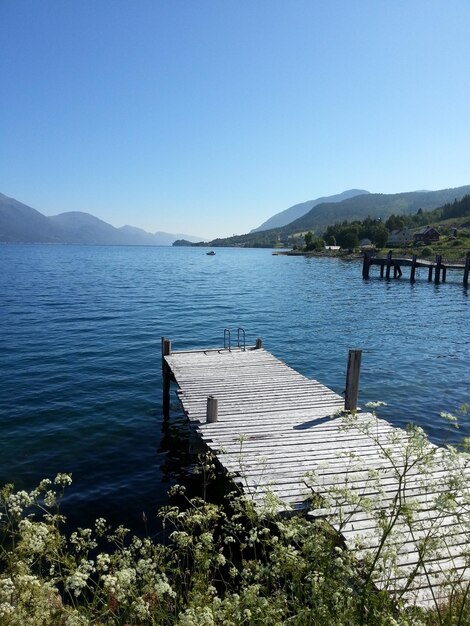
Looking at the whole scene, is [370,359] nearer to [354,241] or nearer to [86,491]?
[86,491]

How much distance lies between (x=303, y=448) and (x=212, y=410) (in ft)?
9.09

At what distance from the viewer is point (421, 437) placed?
3695 mm

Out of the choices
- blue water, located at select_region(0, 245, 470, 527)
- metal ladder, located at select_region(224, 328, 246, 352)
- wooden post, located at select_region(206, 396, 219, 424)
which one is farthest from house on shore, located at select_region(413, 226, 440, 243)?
wooden post, located at select_region(206, 396, 219, 424)

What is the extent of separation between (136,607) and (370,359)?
2286 cm

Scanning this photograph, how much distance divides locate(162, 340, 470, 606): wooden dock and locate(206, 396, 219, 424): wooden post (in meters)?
0.03

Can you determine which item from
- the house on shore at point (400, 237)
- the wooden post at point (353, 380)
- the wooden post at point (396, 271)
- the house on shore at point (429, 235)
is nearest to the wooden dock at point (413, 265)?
the wooden post at point (396, 271)

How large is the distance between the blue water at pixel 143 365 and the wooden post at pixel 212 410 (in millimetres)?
2382

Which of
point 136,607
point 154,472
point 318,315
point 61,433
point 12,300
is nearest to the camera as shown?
point 136,607

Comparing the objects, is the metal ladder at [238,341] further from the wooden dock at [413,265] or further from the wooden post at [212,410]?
the wooden dock at [413,265]

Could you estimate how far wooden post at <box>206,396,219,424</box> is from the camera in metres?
11.7

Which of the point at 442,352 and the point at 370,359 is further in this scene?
the point at 442,352

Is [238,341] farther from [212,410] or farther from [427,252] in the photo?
[427,252]

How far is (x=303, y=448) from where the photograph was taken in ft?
33.6

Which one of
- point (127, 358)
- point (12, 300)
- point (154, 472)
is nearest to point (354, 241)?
point (12, 300)
